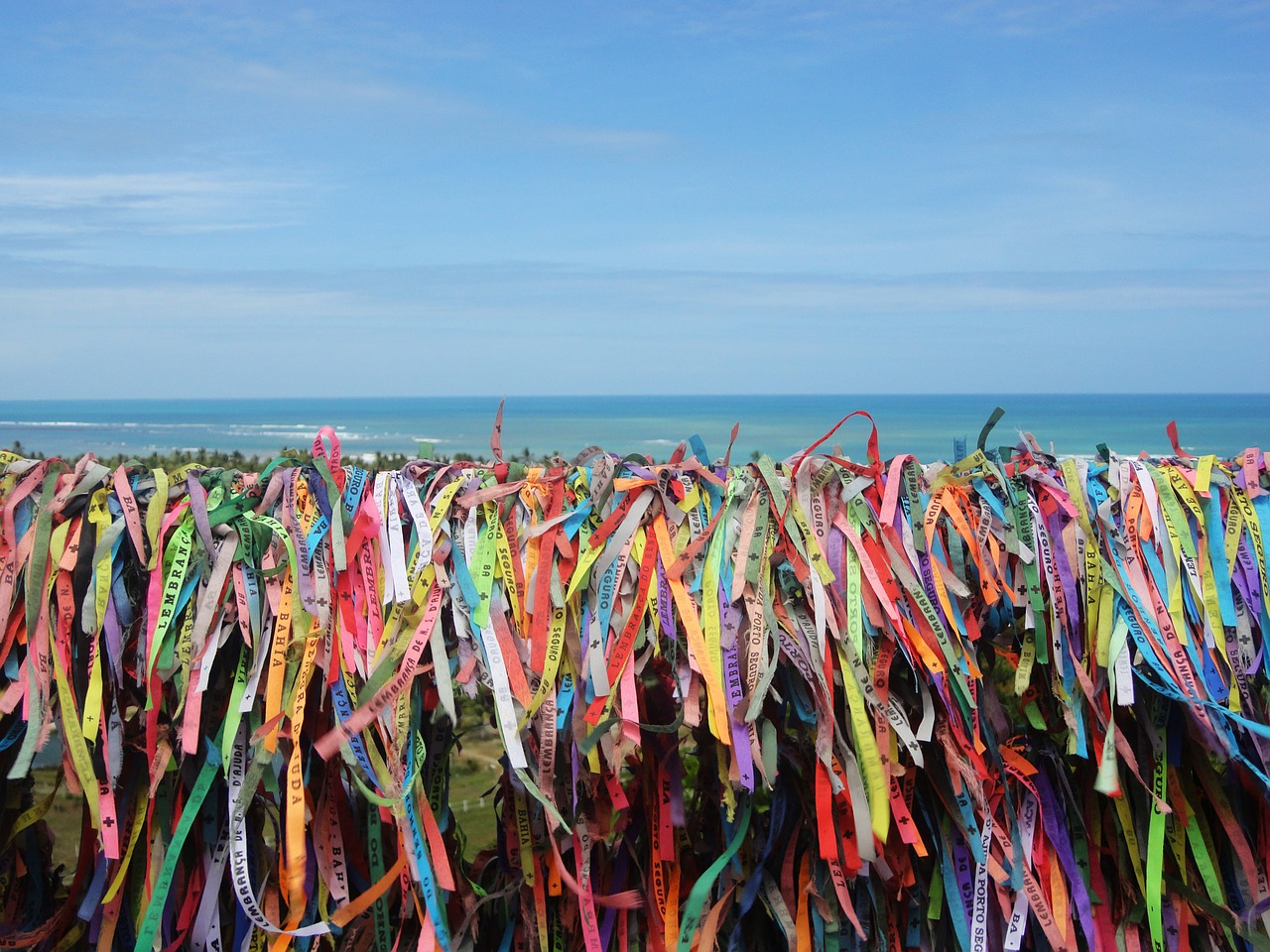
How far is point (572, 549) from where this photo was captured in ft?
6.34

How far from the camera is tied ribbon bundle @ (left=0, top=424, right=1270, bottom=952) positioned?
6.22 feet

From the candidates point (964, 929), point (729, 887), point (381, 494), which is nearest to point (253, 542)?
point (381, 494)

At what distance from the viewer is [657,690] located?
219 centimetres

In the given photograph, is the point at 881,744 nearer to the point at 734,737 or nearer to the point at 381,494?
the point at 734,737

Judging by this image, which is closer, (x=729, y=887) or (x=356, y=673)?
(x=356, y=673)

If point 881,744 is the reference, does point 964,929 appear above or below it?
below

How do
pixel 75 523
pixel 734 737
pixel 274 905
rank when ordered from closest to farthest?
1. pixel 734 737
2. pixel 75 523
3. pixel 274 905

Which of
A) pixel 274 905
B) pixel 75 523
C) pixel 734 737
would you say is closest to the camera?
pixel 734 737

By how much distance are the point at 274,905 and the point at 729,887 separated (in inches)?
39.7

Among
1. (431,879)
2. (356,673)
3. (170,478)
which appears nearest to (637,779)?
(431,879)

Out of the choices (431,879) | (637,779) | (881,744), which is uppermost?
(881,744)

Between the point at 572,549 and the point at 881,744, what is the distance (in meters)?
0.73

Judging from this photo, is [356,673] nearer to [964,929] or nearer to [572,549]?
[572,549]

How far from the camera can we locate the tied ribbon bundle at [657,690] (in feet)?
6.22
